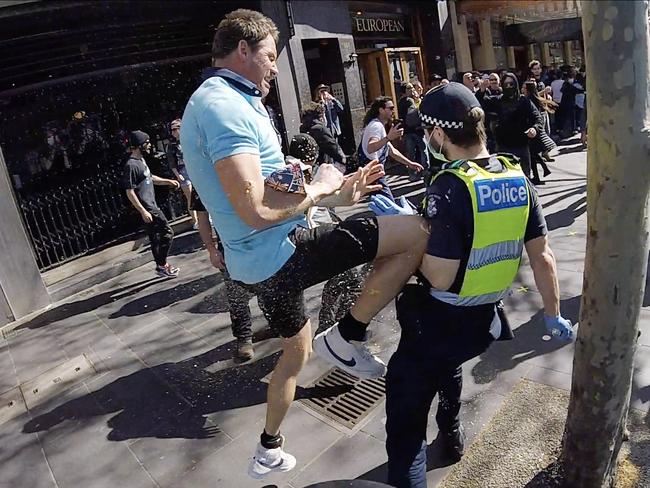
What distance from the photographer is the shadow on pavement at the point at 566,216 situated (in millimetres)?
6438

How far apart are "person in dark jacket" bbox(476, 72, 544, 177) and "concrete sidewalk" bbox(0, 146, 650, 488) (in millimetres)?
2315

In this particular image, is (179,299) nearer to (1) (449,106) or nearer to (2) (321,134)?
(2) (321,134)

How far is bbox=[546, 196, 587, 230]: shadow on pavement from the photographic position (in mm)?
6438

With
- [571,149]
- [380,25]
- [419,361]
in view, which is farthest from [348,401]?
[380,25]

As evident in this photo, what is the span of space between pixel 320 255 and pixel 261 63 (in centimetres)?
91

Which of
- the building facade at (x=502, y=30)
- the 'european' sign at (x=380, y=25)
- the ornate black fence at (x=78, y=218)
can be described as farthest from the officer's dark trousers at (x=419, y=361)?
the building facade at (x=502, y=30)

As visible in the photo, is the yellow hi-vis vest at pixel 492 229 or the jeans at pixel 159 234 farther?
the jeans at pixel 159 234

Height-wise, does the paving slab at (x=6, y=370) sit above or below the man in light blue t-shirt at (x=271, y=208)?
below

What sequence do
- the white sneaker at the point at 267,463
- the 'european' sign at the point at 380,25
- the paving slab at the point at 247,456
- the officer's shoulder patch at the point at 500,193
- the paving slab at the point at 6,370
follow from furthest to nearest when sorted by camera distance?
1. the 'european' sign at the point at 380,25
2. the paving slab at the point at 6,370
3. the paving slab at the point at 247,456
4. the white sneaker at the point at 267,463
5. the officer's shoulder patch at the point at 500,193

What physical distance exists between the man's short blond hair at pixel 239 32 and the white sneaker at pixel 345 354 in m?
1.33

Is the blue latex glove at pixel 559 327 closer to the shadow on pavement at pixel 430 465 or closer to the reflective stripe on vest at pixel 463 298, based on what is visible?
the reflective stripe on vest at pixel 463 298

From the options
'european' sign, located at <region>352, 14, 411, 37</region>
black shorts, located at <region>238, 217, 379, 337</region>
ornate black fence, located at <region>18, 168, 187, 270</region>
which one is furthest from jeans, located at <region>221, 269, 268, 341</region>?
'european' sign, located at <region>352, 14, 411, 37</region>

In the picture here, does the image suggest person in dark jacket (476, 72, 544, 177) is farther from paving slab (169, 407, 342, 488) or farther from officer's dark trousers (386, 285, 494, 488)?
officer's dark trousers (386, 285, 494, 488)

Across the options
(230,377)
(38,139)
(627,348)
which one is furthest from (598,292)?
(38,139)
